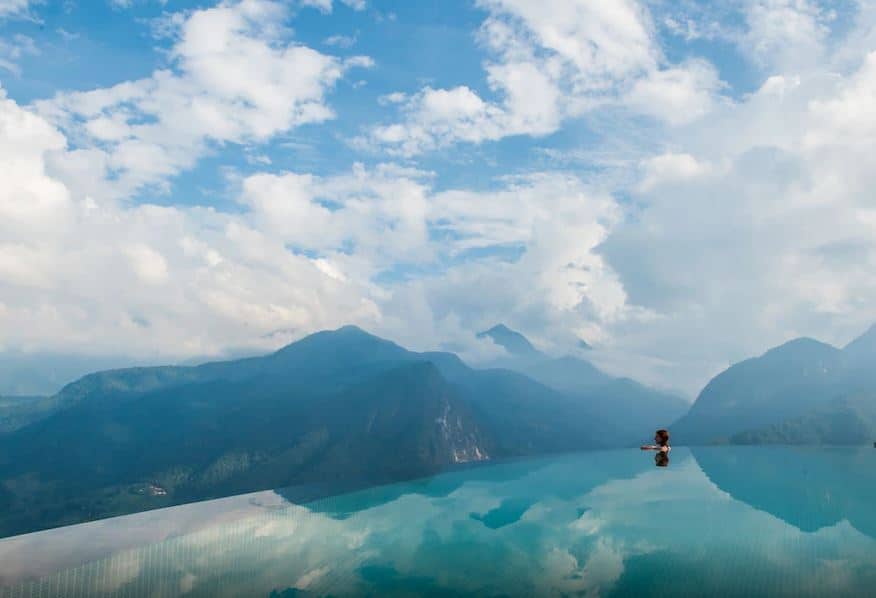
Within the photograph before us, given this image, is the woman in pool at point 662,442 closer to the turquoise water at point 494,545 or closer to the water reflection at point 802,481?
the turquoise water at point 494,545

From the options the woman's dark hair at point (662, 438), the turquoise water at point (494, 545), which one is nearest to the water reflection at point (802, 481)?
the turquoise water at point (494, 545)

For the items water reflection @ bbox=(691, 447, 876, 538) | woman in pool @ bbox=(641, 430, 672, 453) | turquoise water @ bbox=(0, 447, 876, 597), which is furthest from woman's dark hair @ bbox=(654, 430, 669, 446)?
water reflection @ bbox=(691, 447, 876, 538)

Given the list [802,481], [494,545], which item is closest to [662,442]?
[494,545]

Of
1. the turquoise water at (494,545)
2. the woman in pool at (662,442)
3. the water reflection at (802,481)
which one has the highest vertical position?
the woman in pool at (662,442)

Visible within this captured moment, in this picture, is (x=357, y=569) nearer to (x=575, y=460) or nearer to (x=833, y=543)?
(x=833, y=543)

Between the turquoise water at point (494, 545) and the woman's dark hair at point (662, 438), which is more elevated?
the woman's dark hair at point (662, 438)

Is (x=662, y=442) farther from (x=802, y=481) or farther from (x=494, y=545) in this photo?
(x=802, y=481)

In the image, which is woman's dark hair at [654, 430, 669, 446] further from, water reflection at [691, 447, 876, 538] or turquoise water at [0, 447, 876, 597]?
water reflection at [691, 447, 876, 538]

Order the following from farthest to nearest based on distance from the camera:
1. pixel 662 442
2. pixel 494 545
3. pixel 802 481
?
1. pixel 802 481
2. pixel 494 545
3. pixel 662 442

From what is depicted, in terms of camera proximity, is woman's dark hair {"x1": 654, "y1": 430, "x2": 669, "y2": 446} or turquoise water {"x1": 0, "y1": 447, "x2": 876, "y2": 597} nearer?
woman's dark hair {"x1": 654, "y1": 430, "x2": 669, "y2": 446}
